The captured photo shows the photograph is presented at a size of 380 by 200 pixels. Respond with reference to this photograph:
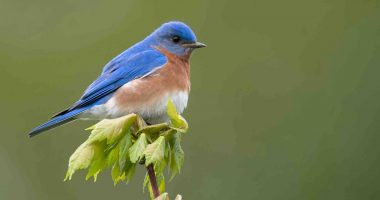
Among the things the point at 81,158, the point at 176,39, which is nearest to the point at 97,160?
the point at 81,158

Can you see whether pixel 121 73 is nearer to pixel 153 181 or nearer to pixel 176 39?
pixel 176 39

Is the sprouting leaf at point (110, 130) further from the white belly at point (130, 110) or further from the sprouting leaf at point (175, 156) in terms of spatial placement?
the white belly at point (130, 110)

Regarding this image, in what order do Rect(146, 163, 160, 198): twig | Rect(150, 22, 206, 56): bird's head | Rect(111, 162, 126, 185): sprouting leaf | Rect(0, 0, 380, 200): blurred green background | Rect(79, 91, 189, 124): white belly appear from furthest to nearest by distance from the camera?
Rect(0, 0, 380, 200): blurred green background, Rect(150, 22, 206, 56): bird's head, Rect(79, 91, 189, 124): white belly, Rect(111, 162, 126, 185): sprouting leaf, Rect(146, 163, 160, 198): twig

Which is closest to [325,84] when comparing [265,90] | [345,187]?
[265,90]

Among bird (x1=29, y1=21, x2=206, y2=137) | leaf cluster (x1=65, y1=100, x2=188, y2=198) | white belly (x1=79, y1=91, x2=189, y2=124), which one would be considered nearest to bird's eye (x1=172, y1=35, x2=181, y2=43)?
bird (x1=29, y1=21, x2=206, y2=137)

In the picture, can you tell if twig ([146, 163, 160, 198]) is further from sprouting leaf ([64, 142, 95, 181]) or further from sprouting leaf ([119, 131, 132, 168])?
sprouting leaf ([64, 142, 95, 181])

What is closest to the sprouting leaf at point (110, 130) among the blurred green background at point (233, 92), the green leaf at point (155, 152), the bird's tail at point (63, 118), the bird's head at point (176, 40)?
the green leaf at point (155, 152)
